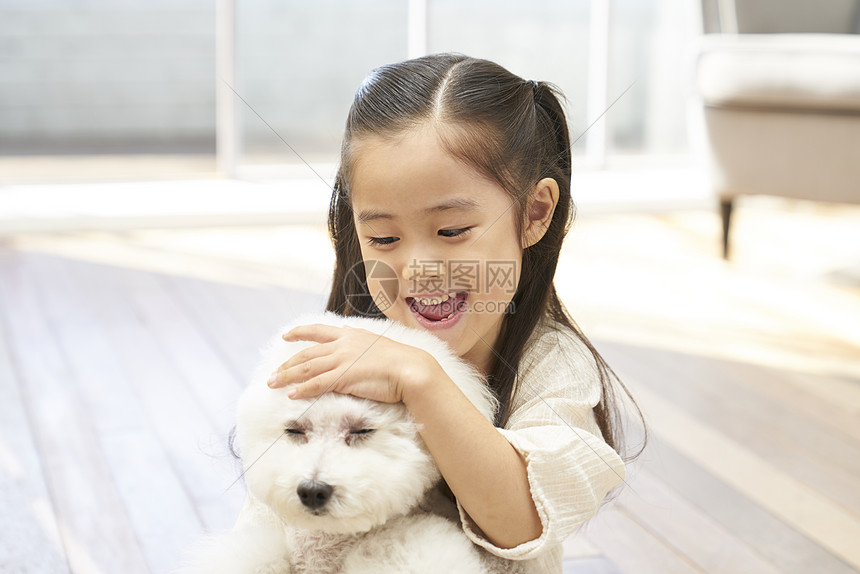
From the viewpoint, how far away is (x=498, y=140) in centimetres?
90

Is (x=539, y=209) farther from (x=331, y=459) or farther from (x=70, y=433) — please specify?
(x=70, y=433)

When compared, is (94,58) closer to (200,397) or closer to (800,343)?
(200,397)

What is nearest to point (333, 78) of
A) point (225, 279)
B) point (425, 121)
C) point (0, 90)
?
point (225, 279)

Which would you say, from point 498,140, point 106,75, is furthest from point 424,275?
point 106,75

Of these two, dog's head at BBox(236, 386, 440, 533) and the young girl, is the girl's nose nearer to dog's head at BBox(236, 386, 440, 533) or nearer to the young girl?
the young girl

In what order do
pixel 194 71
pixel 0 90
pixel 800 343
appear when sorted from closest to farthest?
pixel 800 343 → pixel 0 90 → pixel 194 71

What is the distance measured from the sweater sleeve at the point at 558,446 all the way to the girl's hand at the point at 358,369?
4.4 inches

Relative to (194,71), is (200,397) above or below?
below

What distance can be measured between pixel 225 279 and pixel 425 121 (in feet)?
5.55

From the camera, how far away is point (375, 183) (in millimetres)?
869

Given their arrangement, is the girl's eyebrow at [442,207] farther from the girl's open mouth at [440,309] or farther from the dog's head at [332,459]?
the dog's head at [332,459]

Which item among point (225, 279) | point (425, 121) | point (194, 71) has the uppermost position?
point (425, 121)

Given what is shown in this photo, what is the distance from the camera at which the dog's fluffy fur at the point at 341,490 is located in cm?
67
